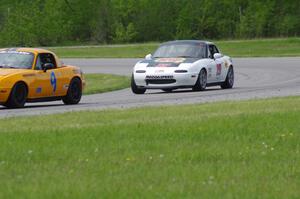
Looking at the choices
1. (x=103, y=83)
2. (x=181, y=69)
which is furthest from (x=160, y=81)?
(x=103, y=83)

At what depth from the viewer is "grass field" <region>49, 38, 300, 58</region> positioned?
182 feet

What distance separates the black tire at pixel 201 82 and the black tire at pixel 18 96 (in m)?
6.92

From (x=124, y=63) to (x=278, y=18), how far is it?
33320mm

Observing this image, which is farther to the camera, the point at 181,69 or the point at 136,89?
the point at 136,89

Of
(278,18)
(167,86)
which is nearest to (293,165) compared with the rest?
(167,86)

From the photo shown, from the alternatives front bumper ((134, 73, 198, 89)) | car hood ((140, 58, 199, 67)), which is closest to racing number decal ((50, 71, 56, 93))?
front bumper ((134, 73, 198, 89))

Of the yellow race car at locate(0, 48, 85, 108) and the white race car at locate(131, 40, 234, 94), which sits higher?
the yellow race car at locate(0, 48, 85, 108)

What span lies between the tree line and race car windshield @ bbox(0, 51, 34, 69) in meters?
56.5

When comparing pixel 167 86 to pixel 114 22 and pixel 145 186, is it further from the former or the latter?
pixel 114 22

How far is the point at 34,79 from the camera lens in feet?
65.0

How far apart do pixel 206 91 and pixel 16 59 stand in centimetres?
670

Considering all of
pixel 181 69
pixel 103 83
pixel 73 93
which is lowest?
pixel 103 83

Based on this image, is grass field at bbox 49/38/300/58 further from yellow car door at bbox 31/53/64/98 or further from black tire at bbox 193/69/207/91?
yellow car door at bbox 31/53/64/98

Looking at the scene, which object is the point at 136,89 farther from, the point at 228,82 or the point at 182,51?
the point at 228,82
